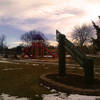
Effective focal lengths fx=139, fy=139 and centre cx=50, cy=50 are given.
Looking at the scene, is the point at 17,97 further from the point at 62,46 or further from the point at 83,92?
the point at 62,46

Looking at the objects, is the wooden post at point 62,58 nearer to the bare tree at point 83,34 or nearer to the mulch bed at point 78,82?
the mulch bed at point 78,82

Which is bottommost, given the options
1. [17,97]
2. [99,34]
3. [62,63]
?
[17,97]

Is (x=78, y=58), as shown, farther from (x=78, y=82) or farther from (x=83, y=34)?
(x=83, y=34)

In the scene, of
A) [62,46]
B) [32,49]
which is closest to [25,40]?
[32,49]

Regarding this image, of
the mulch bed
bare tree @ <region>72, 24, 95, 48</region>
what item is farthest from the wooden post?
bare tree @ <region>72, 24, 95, 48</region>

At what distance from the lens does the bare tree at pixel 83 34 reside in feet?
146

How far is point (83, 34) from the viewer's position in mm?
45188

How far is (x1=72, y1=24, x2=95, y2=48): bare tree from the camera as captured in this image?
44.6 m

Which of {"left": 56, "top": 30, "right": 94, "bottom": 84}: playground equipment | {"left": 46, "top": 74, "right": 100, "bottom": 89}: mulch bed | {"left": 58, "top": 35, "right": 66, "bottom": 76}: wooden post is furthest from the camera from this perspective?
{"left": 58, "top": 35, "right": 66, "bottom": 76}: wooden post

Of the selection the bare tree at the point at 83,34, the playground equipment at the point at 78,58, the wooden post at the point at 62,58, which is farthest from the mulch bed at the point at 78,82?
the bare tree at the point at 83,34

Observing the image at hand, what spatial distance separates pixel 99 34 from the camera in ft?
57.7

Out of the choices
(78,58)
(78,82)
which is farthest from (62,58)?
(78,82)

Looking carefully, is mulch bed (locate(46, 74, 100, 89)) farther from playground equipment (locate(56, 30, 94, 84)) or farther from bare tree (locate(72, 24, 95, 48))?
bare tree (locate(72, 24, 95, 48))

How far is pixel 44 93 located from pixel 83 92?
1.23 metres
